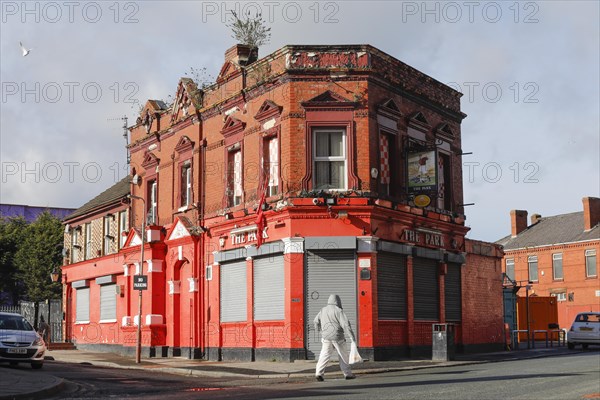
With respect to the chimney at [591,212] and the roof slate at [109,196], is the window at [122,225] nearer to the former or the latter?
the roof slate at [109,196]

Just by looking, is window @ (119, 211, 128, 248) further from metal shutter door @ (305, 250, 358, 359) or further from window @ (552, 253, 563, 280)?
window @ (552, 253, 563, 280)

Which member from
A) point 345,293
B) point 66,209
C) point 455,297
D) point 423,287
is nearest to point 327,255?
point 345,293

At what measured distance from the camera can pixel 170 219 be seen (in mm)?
29922

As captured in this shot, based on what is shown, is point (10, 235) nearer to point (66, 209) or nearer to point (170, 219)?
point (66, 209)

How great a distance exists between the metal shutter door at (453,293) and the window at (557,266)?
32.7 metres

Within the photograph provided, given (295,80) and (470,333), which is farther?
(470,333)

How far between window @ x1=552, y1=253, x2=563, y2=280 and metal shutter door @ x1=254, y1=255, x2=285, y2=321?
3959 centimetres

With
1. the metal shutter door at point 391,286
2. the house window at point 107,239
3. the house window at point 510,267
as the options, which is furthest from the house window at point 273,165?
the house window at point 510,267

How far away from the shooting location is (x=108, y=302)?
3484cm

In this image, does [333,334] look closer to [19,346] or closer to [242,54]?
[19,346]

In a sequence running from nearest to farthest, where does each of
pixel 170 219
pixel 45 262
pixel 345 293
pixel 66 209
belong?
pixel 345 293 < pixel 170 219 < pixel 45 262 < pixel 66 209

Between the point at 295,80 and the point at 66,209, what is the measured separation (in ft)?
212

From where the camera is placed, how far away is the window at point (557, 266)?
58.0 meters

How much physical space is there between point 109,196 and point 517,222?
39492 mm
